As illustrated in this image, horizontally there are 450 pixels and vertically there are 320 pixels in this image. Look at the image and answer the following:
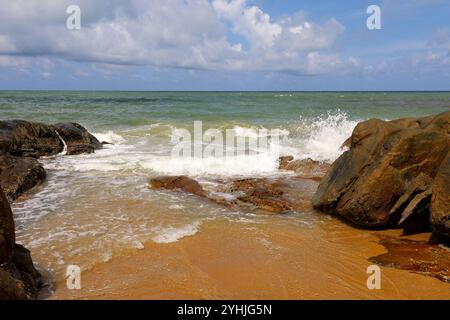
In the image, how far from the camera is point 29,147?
12.4m

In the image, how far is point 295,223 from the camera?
6.68 meters

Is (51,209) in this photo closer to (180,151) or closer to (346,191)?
(346,191)

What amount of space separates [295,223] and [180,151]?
25.8ft

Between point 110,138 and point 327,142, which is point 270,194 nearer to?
point 327,142

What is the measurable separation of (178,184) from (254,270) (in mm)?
4335

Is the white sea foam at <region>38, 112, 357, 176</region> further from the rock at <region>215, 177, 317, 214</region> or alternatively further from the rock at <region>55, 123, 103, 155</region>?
the rock at <region>215, 177, 317, 214</region>

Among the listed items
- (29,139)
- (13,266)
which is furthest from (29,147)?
(13,266)

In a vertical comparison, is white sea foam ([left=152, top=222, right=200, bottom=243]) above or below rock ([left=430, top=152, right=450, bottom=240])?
below

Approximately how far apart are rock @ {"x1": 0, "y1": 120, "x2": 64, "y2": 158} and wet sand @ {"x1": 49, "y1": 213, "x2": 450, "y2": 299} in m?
7.89

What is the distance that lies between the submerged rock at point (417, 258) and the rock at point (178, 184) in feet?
13.2

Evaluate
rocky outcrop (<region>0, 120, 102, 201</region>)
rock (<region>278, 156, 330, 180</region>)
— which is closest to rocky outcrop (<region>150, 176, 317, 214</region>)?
rock (<region>278, 156, 330, 180</region>)

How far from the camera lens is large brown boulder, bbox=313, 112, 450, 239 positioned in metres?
6.23

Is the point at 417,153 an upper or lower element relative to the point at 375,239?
upper
